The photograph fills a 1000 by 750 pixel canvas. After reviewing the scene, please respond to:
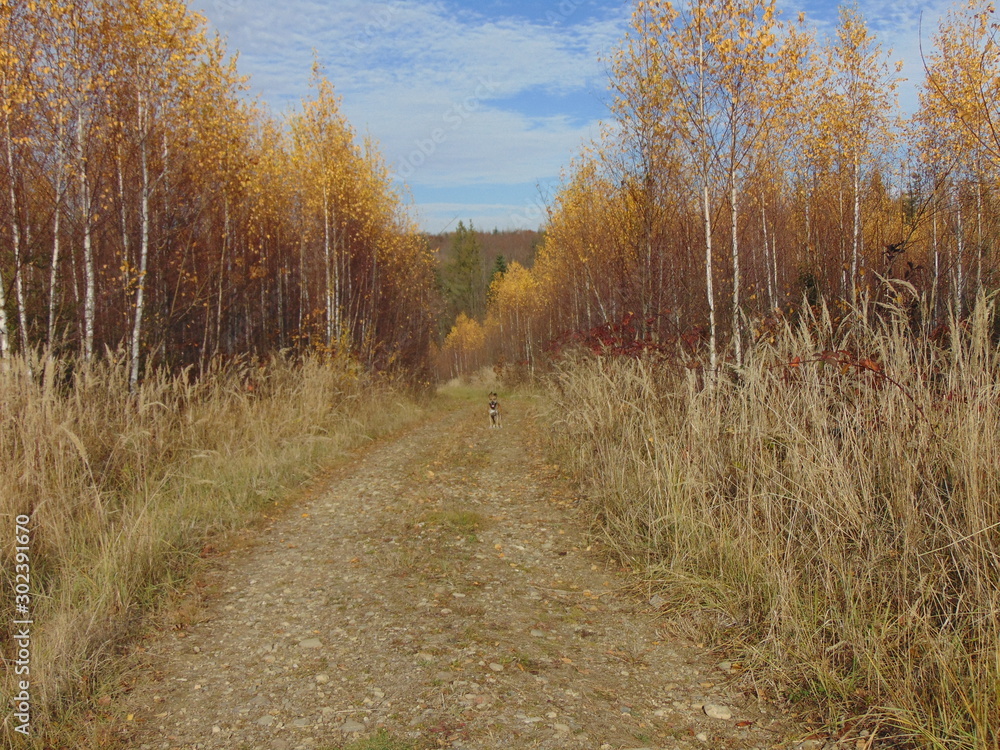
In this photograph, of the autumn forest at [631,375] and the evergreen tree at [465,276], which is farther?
the evergreen tree at [465,276]

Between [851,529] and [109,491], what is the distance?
227 inches

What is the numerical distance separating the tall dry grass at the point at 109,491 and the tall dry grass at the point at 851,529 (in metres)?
3.24

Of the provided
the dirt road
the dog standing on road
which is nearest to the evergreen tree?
the dog standing on road

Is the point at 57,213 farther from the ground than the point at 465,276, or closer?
closer

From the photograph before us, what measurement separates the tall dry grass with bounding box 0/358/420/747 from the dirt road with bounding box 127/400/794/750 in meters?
0.34

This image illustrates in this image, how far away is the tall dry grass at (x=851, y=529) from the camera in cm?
265

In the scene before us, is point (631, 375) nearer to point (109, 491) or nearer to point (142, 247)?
point (109, 491)

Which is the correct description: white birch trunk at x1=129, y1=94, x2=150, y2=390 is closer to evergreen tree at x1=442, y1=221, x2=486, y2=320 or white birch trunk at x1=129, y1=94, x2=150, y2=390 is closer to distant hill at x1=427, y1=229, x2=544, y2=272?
evergreen tree at x1=442, y1=221, x2=486, y2=320

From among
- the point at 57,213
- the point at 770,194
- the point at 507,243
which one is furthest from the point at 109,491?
the point at 507,243

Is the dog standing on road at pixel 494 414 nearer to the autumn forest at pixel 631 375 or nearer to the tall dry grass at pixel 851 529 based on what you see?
the autumn forest at pixel 631 375

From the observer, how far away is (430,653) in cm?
340

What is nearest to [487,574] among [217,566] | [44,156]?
[217,566]

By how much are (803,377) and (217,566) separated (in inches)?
172

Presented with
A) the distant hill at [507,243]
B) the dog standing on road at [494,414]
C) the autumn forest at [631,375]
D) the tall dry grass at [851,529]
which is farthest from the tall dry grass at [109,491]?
the distant hill at [507,243]
